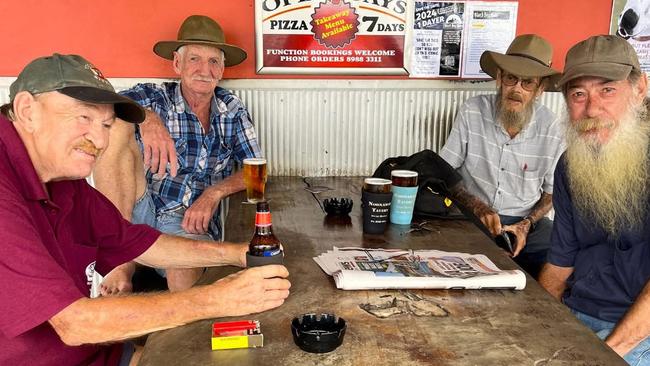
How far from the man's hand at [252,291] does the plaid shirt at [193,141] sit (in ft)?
4.79

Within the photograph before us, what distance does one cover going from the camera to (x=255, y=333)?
1143 mm

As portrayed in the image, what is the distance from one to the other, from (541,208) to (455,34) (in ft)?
3.65

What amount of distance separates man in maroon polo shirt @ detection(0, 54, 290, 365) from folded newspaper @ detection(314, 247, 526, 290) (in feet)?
0.73

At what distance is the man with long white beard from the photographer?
176 centimetres

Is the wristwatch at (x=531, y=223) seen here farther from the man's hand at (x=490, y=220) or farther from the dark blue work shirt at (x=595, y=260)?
the dark blue work shirt at (x=595, y=260)

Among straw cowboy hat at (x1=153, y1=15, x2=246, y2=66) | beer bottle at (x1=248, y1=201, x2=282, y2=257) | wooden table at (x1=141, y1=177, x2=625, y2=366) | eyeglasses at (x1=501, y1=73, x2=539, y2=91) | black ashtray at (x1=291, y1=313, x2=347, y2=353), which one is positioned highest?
straw cowboy hat at (x1=153, y1=15, x2=246, y2=66)

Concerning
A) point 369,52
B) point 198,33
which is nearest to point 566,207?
point 369,52

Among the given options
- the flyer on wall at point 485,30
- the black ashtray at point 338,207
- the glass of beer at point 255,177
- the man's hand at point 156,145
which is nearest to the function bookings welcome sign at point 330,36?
the flyer on wall at point 485,30

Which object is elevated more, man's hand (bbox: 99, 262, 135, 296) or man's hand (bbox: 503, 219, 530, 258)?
man's hand (bbox: 503, 219, 530, 258)

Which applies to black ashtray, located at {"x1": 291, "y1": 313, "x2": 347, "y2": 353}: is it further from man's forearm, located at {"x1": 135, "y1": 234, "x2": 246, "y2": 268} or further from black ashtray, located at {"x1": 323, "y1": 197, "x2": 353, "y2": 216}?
black ashtray, located at {"x1": 323, "y1": 197, "x2": 353, "y2": 216}

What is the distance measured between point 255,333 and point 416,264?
0.60 metres

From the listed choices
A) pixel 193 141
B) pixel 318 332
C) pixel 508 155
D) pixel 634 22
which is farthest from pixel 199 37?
pixel 634 22

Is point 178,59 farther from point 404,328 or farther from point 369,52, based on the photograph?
point 404,328

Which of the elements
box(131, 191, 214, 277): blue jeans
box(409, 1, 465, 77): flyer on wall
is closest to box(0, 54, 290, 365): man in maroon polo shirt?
box(131, 191, 214, 277): blue jeans
